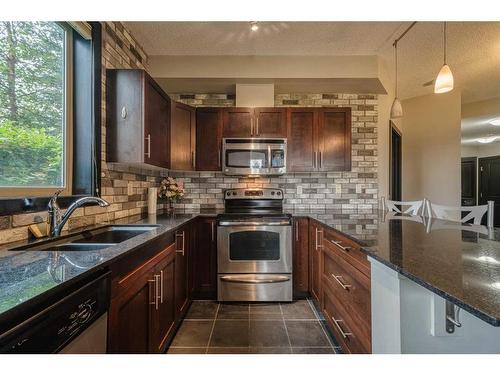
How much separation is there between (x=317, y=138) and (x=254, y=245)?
1433 millimetres

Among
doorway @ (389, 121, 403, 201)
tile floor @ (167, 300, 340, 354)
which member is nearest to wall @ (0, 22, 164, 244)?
tile floor @ (167, 300, 340, 354)

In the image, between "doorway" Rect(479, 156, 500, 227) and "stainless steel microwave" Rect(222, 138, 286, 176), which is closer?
"stainless steel microwave" Rect(222, 138, 286, 176)

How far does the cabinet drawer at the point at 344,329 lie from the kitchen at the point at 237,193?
0.02 meters

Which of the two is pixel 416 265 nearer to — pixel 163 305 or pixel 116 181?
pixel 163 305

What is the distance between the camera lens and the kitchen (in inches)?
37.7

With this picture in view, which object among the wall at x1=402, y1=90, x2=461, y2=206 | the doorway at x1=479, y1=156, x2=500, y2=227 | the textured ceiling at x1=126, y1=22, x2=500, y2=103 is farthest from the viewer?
the doorway at x1=479, y1=156, x2=500, y2=227

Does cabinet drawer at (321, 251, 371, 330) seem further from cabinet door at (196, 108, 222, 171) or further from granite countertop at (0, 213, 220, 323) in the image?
cabinet door at (196, 108, 222, 171)

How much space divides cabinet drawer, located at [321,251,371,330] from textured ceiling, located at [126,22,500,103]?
2.13 m

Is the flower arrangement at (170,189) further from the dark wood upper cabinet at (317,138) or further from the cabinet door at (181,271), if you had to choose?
the dark wood upper cabinet at (317,138)

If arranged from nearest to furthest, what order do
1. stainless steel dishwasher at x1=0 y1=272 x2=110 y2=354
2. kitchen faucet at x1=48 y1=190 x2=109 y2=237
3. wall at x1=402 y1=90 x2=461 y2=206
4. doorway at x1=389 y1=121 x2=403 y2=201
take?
1. stainless steel dishwasher at x1=0 y1=272 x2=110 y2=354
2. kitchen faucet at x1=48 y1=190 x2=109 y2=237
3. wall at x1=402 y1=90 x2=461 y2=206
4. doorway at x1=389 y1=121 x2=403 y2=201

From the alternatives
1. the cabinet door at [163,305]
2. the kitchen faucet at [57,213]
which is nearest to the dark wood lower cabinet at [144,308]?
the cabinet door at [163,305]

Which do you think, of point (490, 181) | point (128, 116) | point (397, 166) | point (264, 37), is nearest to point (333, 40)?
point (264, 37)

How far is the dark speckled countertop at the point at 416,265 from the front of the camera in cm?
65
